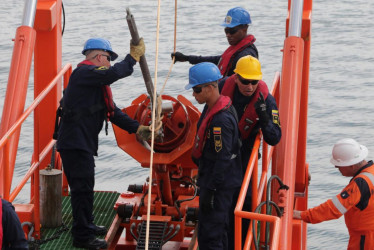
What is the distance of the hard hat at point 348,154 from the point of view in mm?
6152

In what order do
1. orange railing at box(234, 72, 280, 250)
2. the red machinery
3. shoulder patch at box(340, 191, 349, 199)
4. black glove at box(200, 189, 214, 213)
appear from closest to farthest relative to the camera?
orange railing at box(234, 72, 280, 250) → black glove at box(200, 189, 214, 213) → shoulder patch at box(340, 191, 349, 199) → the red machinery

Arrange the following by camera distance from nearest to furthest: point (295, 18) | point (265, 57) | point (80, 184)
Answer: point (80, 184) < point (295, 18) < point (265, 57)

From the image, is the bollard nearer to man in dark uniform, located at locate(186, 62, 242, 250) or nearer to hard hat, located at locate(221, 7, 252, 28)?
man in dark uniform, located at locate(186, 62, 242, 250)

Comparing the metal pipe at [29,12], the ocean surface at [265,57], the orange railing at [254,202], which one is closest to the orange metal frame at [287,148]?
the orange railing at [254,202]

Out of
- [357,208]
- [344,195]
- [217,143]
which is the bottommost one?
[357,208]

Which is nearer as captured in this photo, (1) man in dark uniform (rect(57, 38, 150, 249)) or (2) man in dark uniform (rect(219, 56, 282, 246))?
(2) man in dark uniform (rect(219, 56, 282, 246))

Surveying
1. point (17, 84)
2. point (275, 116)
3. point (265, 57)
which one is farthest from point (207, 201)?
point (265, 57)

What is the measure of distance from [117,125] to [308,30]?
218 centimetres

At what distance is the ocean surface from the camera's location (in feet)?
53.5

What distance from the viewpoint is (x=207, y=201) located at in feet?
19.2

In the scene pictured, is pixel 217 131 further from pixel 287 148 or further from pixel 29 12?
pixel 29 12

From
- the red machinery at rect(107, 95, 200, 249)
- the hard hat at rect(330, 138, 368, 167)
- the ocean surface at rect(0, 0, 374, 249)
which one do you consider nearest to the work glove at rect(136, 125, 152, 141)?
the red machinery at rect(107, 95, 200, 249)

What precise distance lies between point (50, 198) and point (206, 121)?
5.80 ft

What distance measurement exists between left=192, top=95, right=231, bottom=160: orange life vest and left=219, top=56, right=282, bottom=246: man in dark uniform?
28cm
